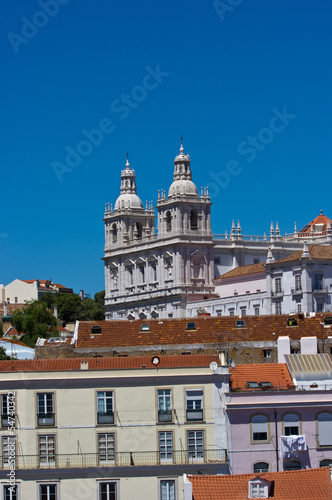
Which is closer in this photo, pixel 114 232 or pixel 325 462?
pixel 325 462

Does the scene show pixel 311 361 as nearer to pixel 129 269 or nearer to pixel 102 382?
pixel 102 382

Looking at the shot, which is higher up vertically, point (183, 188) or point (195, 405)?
point (183, 188)

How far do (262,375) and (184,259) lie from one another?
87906 mm

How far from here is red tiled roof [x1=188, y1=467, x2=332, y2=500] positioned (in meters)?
44.2

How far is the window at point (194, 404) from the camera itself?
52406 millimetres

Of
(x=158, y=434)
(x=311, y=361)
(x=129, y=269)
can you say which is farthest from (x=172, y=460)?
(x=129, y=269)

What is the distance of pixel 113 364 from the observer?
179 feet

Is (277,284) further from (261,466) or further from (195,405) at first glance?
(261,466)

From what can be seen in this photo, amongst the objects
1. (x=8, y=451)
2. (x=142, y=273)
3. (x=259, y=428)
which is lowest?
(x=8, y=451)

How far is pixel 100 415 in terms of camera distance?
52250 millimetres

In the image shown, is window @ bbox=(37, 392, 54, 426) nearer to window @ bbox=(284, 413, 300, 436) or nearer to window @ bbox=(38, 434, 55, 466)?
window @ bbox=(38, 434, 55, 466)

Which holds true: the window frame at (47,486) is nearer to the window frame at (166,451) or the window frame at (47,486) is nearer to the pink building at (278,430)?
the window frame at (166,451)

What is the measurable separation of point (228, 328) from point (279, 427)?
19067mm

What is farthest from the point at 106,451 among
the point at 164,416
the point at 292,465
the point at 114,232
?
the point at 114,232
